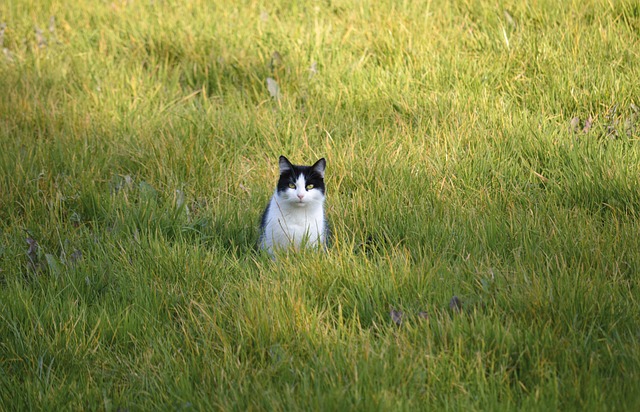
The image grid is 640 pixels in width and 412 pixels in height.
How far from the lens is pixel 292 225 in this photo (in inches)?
151

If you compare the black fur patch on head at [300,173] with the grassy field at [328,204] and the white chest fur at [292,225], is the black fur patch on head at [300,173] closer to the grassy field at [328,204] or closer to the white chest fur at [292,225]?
the white chest fur at [292,225]

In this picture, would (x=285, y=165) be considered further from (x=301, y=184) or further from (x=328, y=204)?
(x=328, y=204)

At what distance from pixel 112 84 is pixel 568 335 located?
4223 mm

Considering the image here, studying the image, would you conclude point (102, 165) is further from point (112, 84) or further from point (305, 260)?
point (305, 260)

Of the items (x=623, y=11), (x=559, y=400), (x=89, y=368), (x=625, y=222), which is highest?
(x=623, y=11)

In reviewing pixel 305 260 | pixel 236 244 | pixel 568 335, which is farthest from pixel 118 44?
pixel 568 335

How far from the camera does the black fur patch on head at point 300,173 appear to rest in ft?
12.7

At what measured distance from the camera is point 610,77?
493cm

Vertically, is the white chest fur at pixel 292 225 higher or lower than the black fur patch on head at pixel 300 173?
lower

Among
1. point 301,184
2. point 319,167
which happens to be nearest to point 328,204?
point 319,167

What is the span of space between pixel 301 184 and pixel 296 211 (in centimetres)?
16

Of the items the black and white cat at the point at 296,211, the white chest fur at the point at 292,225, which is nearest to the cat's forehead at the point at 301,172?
the black and white cat at the point at 296,211

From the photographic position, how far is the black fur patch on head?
388cm

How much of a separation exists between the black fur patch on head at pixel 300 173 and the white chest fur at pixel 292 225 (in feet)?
0.31
